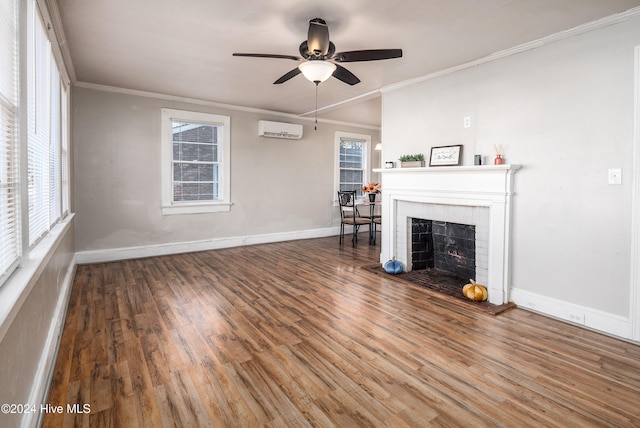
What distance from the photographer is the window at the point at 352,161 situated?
761 centimetres

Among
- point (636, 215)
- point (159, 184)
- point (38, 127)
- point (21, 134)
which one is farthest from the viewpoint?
point (159, 184)

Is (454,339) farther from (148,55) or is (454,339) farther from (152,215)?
(152,215)

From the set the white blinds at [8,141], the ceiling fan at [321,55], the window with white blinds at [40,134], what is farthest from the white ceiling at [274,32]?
the white blinds at [8,141]

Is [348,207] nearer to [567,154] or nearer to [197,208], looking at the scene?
[197,208]

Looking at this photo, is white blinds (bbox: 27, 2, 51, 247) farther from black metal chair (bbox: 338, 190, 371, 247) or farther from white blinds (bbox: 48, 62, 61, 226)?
black metal chair (bbox: 338, 190, 371, 247)

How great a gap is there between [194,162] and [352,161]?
3.59 metres

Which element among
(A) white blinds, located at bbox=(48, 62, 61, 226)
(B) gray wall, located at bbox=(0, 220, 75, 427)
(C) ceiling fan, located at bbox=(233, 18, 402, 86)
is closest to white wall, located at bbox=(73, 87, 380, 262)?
(A) white blinds, located at bbox=(48, 62, 61, 226)

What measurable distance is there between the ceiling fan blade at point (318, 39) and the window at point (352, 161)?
480 cm

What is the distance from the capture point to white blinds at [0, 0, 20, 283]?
137cm

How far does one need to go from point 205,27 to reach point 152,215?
338cm

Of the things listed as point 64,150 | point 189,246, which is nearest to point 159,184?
point 189,246

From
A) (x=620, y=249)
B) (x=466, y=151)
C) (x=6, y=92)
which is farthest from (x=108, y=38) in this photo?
(x=620, y=249)

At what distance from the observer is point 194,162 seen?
5824mm

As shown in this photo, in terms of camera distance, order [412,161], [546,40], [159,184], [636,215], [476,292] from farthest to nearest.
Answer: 1. [159,184]
2. [412,161]
3. [476,292]
4. [546,40]
5. [636,215]
